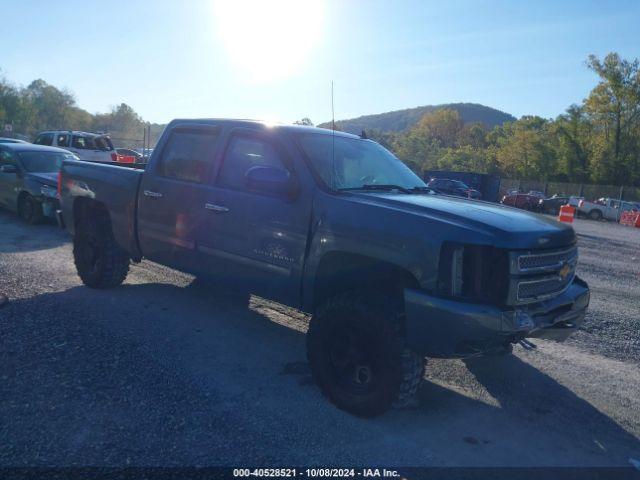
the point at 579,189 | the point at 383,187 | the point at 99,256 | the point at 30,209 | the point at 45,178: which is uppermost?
the point at 383,187

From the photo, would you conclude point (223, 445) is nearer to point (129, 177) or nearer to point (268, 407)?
point (268, 407)

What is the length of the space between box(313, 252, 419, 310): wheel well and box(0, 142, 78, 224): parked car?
8.03 m

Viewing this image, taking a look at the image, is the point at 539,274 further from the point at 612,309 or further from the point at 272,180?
the point at 612,309

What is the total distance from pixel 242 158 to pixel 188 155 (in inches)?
30.7

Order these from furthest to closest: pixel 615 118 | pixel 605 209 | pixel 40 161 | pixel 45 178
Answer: pixel 615 118
pixel 605 209
pixel 40 161
pixel 45 178

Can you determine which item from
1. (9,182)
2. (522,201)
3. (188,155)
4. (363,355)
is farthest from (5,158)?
(522,201)

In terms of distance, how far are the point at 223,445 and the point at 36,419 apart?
1.20m

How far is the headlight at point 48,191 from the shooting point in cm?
1049

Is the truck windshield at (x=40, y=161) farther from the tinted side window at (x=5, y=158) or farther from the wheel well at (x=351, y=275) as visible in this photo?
the wheel well at (x=351, y=275)

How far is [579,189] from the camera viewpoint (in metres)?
49.8

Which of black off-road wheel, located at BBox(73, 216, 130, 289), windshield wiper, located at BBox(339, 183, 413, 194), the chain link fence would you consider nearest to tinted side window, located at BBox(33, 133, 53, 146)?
black off-road wheel, located at BBox(73, 216, 130, 289)

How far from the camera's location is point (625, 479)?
3.23 m

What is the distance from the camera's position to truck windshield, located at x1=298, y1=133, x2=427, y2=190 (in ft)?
14.5

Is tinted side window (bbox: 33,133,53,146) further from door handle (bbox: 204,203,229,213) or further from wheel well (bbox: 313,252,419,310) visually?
wheel well (bbox: 313,252,419,310)
